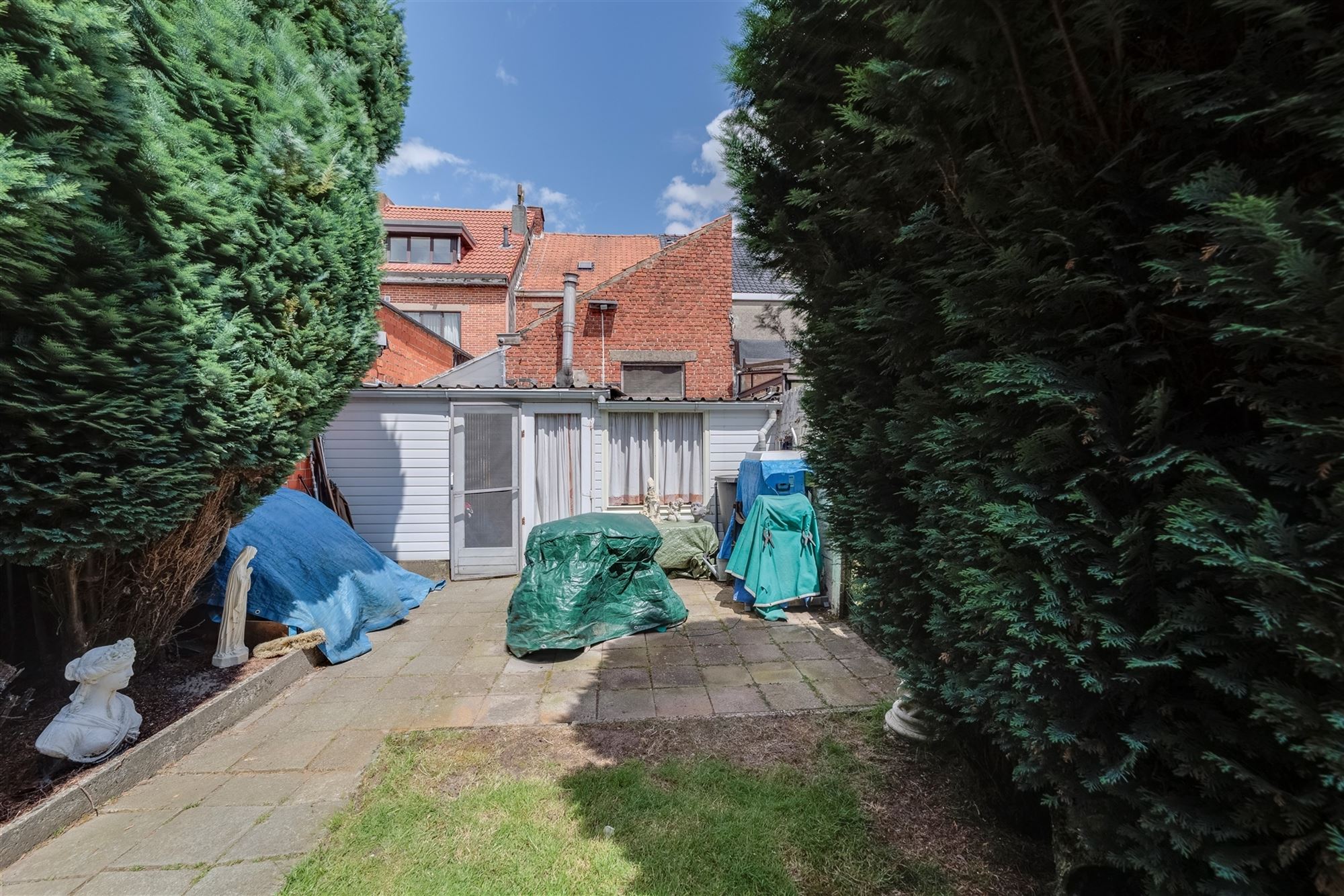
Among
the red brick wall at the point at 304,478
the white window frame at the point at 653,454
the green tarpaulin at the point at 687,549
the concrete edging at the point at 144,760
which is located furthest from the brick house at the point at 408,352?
the concrete edging at the point at 144,760

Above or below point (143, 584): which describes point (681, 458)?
above

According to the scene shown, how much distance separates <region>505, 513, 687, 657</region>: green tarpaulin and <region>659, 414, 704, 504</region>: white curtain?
8.36 feet

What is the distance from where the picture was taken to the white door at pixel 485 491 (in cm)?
671

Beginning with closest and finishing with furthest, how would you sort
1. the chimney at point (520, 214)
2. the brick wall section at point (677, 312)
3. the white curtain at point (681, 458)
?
the white curtain at point (681, 458), the brick wall section at point (677, 312), the chimney at point (520, 214)

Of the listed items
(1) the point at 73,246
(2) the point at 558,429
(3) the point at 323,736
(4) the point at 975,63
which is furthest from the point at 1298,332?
(2) the point at 558,429

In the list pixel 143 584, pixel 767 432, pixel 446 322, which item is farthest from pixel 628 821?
pixel 446 322

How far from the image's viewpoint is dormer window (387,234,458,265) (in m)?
17.9

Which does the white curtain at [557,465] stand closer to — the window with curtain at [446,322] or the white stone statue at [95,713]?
the white stone statue at [95,713]

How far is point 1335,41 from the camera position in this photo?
0.90 meters

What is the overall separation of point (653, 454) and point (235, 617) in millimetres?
5119

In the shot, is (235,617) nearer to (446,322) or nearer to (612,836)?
(612,836)

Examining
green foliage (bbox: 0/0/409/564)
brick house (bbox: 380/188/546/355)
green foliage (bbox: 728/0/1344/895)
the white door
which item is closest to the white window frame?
the white door

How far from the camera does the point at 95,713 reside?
2.72 m

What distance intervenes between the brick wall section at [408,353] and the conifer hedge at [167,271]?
18.8ft
